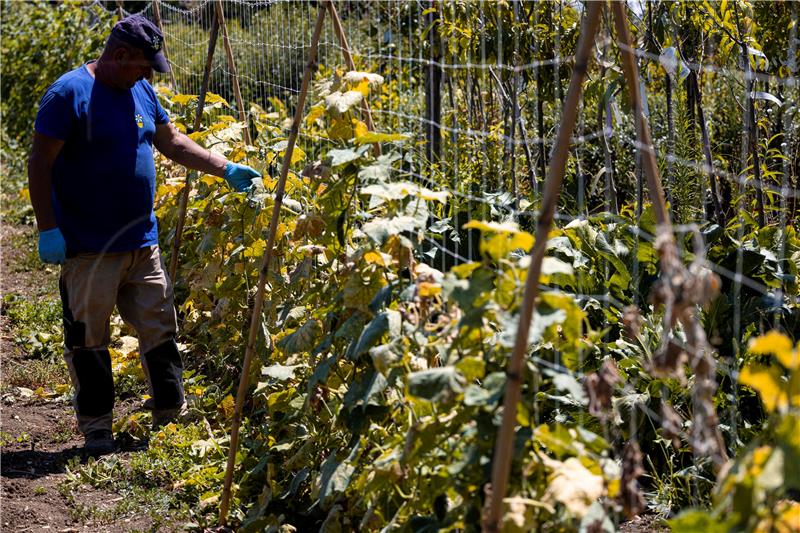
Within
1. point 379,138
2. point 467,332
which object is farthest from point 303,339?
point 467,332

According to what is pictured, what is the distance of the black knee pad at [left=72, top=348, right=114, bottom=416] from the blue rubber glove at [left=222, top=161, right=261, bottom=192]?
0.98 metres

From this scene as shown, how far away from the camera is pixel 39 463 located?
4.34 metres

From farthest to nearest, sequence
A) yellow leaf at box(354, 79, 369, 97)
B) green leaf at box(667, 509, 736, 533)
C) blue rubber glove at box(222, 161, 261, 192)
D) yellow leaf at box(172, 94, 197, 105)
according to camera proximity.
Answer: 1. yellow leaf at box(172, 94, 197, 105)
2. blue rubber glove at box(222, 161, 261, 192)
3. yellow leaf at box(354, 79, 369, 97)
4. green leaf at box(667, 509, 736, 533)

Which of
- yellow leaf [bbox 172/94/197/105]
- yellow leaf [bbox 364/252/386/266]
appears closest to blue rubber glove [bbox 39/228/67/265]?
yellow leaf [bbox 172/94/197/105]

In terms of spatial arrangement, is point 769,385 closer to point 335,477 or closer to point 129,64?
point 335,477

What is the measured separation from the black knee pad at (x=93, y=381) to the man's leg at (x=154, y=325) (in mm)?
195

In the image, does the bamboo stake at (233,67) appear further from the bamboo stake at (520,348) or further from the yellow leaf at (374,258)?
the bamboo stake at (520,348)

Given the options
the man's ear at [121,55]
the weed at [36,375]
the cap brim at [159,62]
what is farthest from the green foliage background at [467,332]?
the man's ear at [121,55]

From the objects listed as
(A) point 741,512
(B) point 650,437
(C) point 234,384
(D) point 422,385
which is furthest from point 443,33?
(A) point 741,512

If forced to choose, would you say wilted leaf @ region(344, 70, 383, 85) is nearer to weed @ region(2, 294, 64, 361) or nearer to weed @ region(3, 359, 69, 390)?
weed @ region(3, 359, 69, 390)

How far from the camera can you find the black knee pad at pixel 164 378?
469cm

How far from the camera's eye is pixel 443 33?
510cm

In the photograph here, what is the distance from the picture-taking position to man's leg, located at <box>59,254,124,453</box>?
450 cm

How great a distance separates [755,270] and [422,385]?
2048mm
